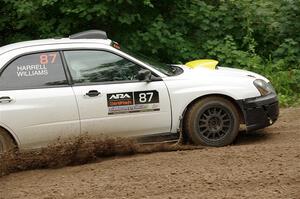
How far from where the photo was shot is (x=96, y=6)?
34.0 ft

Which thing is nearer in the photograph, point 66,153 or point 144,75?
point 66,153

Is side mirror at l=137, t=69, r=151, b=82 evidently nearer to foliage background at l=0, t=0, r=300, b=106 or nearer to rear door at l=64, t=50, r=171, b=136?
rear door at l=64, t=50, r=171, b=136

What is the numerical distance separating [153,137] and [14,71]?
1958 mm

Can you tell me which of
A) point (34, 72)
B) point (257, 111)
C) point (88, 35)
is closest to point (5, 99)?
point (34, 72)

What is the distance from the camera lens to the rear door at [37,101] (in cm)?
657

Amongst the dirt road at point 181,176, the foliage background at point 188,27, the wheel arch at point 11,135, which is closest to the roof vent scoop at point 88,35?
the wheel arch at point 11,135

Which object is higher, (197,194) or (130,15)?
(130,15)

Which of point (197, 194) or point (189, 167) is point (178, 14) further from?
point (197, 194)

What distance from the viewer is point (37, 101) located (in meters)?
6.62

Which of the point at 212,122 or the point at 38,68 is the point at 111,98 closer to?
the point at 38,68

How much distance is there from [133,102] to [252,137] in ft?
6.19

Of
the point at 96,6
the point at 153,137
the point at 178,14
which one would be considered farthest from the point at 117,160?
the point at 178,14

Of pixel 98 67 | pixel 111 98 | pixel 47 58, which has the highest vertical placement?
pixel 47 58

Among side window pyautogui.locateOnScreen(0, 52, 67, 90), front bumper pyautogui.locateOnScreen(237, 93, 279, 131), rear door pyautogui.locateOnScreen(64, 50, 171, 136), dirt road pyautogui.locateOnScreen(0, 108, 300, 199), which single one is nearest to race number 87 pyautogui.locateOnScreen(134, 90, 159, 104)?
rear door pyautogui.locateOnScreen(64, 50, 171, 136)
